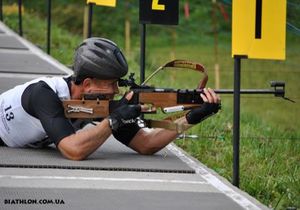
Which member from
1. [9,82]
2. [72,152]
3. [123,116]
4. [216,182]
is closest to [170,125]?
[123,116]

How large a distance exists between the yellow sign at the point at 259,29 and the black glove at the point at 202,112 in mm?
417

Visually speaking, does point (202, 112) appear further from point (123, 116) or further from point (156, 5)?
point (156, 5)

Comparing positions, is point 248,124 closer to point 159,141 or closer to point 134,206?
point 159,141

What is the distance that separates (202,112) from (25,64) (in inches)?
238

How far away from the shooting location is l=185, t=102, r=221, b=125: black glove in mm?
6535

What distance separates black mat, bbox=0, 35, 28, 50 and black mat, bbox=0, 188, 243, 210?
325 inches

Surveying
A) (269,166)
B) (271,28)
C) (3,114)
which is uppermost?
(271,28)

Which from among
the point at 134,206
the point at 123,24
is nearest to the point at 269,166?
the point at 134,206

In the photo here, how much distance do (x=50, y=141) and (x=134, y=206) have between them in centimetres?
166

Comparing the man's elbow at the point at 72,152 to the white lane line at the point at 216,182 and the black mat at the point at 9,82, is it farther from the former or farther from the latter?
the black mat at the point at 9,82

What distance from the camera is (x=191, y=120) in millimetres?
6641

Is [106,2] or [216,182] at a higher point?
[106,2]

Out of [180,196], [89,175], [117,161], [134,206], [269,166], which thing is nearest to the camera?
[134,206]

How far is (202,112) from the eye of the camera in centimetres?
655
